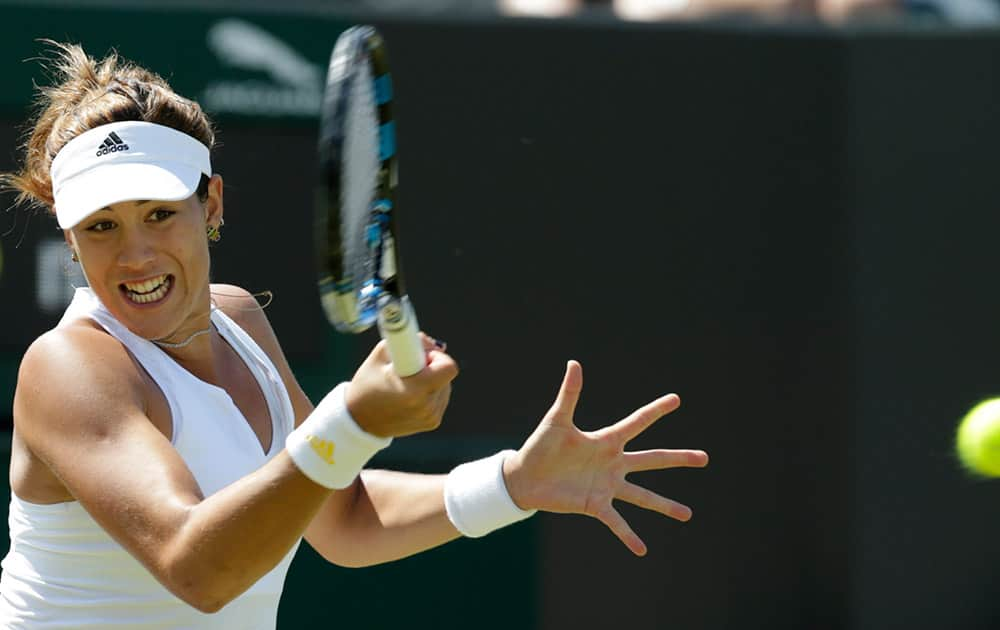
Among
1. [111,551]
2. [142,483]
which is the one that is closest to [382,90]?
[142,483]

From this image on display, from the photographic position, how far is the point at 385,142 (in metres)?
2.17

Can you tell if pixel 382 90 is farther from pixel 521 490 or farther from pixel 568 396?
pixel 521 490

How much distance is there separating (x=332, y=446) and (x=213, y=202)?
0.71m

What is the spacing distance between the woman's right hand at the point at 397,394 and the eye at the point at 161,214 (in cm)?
52

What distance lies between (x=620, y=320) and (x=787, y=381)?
21.7 inches

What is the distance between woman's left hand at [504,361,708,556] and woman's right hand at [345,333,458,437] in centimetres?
50

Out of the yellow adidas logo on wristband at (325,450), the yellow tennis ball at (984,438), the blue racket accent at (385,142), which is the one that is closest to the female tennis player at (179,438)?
the yellow adidas logo on wristband at (325,450)

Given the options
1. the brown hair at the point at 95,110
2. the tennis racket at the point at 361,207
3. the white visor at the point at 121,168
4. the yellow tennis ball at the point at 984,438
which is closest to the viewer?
the tennis racket at the point at 361,207

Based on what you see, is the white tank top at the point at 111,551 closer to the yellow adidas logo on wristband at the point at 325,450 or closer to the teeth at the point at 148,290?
the teeth at the point at 148,290

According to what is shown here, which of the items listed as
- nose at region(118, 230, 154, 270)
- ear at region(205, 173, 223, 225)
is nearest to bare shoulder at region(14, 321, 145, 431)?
nose at region(118, 230, 154, 270)

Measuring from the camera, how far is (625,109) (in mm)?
4941

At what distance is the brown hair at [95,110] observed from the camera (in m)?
2.36

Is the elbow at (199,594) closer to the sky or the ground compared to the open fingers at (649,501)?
closer to the ground

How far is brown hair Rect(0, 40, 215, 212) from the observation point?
2363 millimetres
